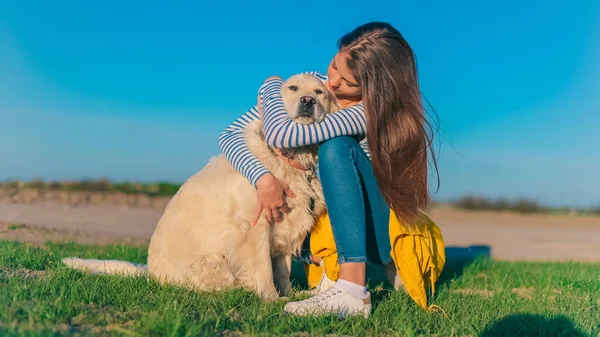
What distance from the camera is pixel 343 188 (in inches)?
120

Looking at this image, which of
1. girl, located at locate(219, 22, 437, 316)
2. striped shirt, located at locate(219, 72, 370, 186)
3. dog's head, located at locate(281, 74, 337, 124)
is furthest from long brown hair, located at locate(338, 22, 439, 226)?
dog's head, located at locate(281, 74, 337, 124)

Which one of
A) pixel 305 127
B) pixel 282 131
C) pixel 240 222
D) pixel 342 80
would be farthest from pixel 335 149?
pixel 240 222

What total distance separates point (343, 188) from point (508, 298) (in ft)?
5.14

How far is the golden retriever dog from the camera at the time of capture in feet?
11.0

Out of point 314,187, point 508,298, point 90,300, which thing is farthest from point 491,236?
point 90,300

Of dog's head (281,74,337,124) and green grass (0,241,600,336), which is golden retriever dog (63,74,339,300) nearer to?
dog's head (281,74,337,124)

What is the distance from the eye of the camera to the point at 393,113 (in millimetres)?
3273

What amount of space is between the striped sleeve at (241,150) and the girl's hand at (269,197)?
0.15 feet

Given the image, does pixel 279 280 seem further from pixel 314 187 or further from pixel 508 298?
pixel 508 298

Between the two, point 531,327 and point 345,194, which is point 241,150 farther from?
point 531,327

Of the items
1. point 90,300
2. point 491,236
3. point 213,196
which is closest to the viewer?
point 90,300

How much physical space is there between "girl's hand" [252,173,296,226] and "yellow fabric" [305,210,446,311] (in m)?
0.44

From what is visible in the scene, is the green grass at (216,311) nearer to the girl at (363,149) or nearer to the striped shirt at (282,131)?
the girl at (363,149)

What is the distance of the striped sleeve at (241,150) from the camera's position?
A: 3238 mm
